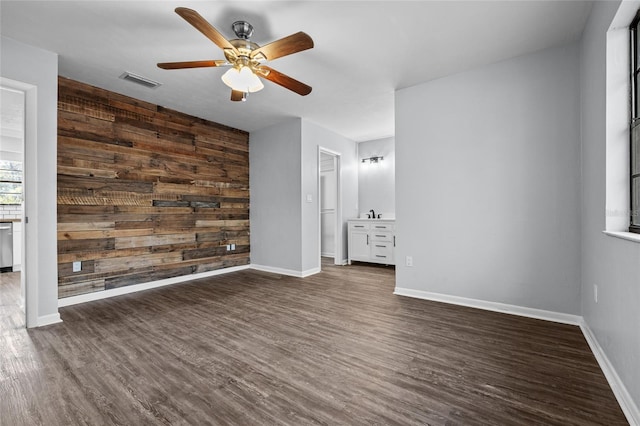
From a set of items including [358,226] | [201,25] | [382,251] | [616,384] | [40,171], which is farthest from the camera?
[358,226]

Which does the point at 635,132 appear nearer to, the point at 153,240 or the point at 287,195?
the point at 287,195

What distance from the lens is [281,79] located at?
2.55 metres

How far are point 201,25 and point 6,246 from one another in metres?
5.85

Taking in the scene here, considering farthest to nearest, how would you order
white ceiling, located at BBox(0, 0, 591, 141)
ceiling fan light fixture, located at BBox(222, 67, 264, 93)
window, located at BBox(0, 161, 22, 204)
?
window, located at BBox(0, 161, 22, 204) < ceiling fan light fixture, located at BBox(222, 67, 264, 93) < white ceiling, located at BBox(0, 0, 591, 141)

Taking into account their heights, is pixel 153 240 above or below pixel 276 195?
below

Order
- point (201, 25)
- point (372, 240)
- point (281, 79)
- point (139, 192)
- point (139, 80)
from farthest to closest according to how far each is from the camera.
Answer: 1. point (372, 240)
2. point (139, 192)
3. point (139, 80)
4. point (281, 79)
5. point (201, 25)

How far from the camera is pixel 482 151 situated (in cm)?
301

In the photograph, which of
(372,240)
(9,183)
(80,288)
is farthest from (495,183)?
(9,183)

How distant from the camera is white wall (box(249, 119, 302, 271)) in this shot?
4.74 meters

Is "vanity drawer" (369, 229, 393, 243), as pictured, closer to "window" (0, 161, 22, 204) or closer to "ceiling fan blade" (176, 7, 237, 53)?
"ceiling fan blade" (176, 7, 237, 53)

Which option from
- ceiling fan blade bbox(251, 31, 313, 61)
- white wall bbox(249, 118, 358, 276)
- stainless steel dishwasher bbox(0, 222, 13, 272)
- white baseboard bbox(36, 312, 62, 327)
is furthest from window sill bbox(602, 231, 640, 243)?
stainless steel dishwasher bbox(0, 222, 13, 272)

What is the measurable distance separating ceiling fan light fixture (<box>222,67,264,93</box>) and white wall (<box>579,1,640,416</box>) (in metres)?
2.38

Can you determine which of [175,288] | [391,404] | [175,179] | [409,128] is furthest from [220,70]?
[391,404]

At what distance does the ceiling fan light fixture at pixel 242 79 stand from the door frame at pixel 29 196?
5.91 feet
